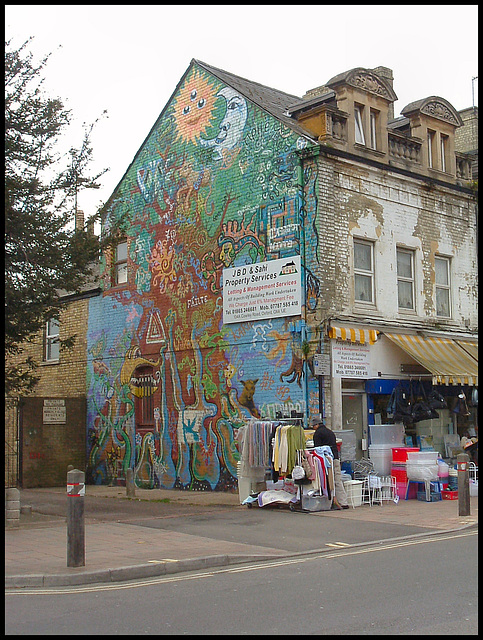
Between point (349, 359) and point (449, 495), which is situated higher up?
point (349, 359)

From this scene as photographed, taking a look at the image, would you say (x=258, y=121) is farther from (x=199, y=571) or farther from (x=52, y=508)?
(x=199, y=571)

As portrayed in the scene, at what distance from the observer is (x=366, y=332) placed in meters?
18.4

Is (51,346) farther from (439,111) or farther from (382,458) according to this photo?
(439,111)

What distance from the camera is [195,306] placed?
20672 mm

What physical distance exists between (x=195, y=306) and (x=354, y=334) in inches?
179

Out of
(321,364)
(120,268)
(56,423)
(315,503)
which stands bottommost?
(315,503)

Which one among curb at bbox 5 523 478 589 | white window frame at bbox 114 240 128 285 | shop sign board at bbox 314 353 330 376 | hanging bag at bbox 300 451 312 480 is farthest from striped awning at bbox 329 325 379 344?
white window frame at bbox 114 240 128 285

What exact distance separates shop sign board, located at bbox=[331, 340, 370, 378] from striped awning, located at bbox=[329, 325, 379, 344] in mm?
172

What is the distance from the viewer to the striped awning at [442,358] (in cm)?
1847

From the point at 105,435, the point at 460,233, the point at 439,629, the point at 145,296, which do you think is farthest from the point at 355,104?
the point at 439,629

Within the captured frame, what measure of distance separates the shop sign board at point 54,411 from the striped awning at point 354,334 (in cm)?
902

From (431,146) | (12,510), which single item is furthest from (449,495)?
(431,146)

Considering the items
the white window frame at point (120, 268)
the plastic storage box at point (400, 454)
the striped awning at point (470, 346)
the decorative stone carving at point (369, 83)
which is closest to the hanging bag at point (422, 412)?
the plastic storage box at point (400, 454)

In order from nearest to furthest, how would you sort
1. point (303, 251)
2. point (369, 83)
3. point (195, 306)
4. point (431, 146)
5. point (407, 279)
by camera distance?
point (303, 251), point (369, 83), point (407, 279), point (195, 306), point (431, 146)
